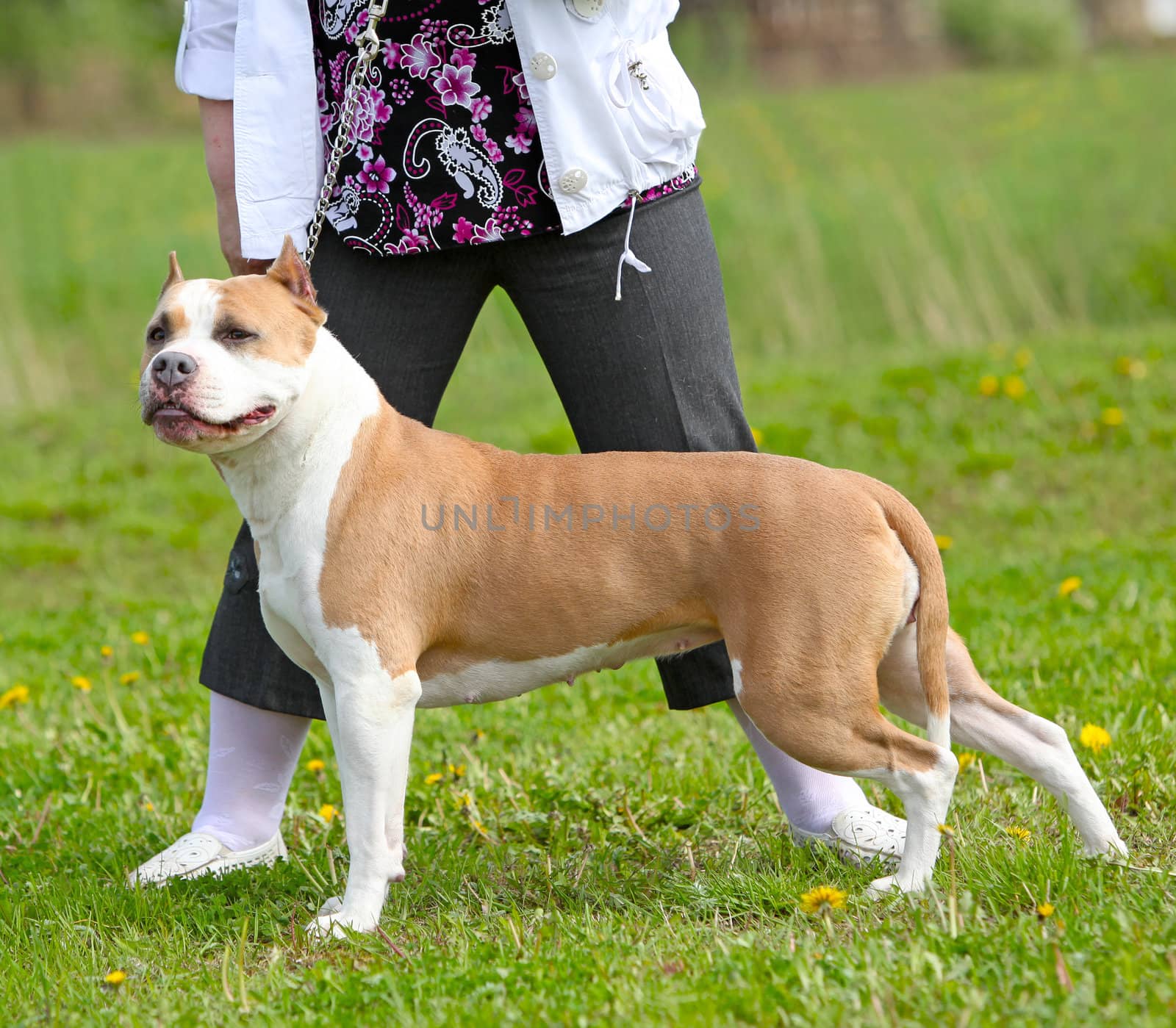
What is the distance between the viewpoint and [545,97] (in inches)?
111

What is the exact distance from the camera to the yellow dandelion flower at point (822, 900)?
98.3 inches

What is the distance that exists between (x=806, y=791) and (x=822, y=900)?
66cm

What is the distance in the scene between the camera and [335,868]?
3.18m

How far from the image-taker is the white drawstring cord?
2936 mm

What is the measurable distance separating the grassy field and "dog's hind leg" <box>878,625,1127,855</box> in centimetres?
10

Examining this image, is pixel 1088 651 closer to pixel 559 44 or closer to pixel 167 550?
pixel 559 44

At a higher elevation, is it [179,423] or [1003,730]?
[179,423]

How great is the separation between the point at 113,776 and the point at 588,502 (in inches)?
80.9

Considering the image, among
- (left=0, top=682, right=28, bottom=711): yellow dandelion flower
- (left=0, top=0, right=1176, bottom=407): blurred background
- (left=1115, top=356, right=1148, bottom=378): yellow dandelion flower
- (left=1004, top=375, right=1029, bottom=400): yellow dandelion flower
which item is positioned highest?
(left=0, top=682, right=28, bottom=711): yellow dandelion flower

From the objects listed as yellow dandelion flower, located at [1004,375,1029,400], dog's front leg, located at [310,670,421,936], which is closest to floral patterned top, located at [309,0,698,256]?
dog's front leg, located at [310,670,421,936]

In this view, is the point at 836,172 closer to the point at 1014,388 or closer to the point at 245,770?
the point at 1014,388

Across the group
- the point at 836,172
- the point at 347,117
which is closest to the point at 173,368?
the point at 347,117

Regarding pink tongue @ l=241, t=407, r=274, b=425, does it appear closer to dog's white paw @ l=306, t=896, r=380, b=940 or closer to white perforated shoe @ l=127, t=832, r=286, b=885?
dog's white paw @ l=306, t=896, r=380, b=940

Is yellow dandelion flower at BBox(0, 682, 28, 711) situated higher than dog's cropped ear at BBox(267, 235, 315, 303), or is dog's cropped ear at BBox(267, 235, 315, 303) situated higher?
dog's cropped ear at BBox(267, 235, 315, 303)
